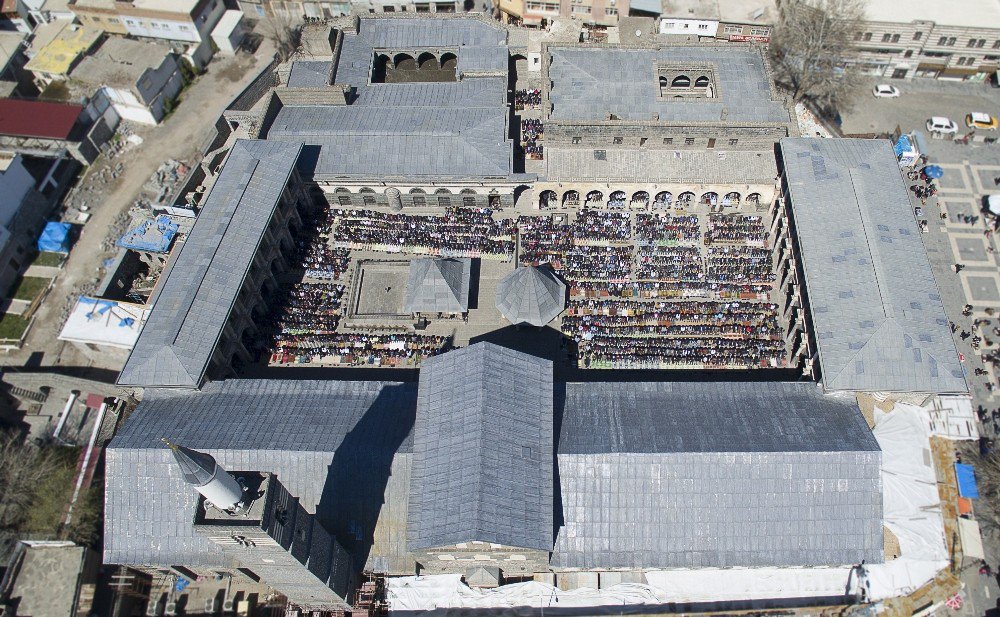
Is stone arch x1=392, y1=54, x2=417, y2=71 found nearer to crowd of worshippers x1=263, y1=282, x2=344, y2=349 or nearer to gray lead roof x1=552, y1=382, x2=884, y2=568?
crowd of worshippers x1=263, y1=282, x2=344, y2=349

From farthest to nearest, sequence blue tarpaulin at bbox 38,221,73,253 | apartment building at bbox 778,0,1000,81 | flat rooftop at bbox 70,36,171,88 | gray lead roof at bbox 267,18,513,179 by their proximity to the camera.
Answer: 1. flat rooftop at bbox 70,36,171,88
2. apartment building at bbox 778,0,1000,81
3. blue tarpaulin at bbox 38,221,73,253
4. gray lead roof at bbox 267,18,513,179

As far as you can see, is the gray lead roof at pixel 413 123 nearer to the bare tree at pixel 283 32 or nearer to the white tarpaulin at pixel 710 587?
the bare tree at pixel 283 32

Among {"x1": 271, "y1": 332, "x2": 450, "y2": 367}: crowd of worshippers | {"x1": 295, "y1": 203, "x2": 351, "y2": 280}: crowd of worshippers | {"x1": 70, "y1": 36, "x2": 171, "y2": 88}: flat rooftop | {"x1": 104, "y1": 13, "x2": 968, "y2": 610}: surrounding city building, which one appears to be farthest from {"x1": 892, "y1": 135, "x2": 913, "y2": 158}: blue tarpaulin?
{"x1": 70, "y1": 36, "x2": 171, "y2": 88}: flat rooftop

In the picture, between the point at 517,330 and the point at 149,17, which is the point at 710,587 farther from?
the point at 149,17

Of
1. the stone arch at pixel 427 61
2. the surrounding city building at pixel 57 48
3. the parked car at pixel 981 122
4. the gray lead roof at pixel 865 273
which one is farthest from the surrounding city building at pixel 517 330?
the parked car at pixel 981 122

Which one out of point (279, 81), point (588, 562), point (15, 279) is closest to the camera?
point (588, 562)

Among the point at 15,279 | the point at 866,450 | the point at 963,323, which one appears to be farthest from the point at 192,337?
the point at 963,323

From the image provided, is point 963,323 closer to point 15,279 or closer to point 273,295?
point 273,295
